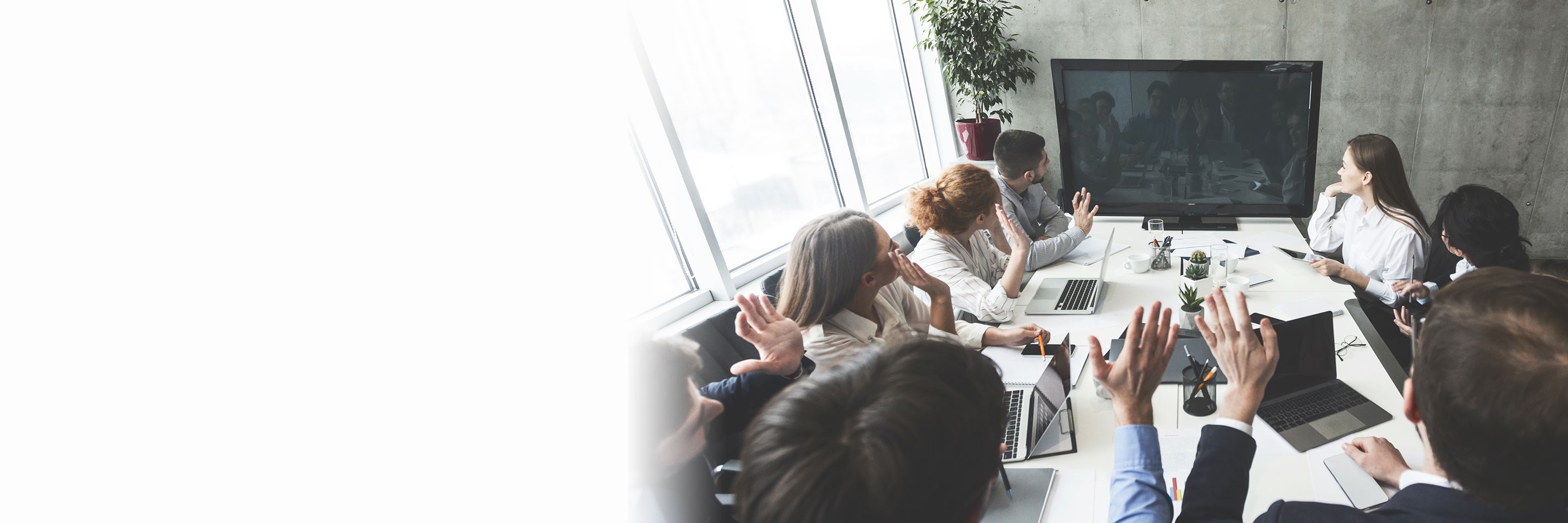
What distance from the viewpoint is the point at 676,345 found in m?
1.18

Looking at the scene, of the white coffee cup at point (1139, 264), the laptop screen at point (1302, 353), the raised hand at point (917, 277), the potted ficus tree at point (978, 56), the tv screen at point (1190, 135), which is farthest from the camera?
the potted ficus tree at point (978, 56)

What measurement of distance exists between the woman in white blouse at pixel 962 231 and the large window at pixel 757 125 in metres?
0.89

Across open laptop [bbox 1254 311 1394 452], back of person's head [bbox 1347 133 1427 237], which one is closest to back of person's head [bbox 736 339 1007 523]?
open laptop [bbox 1254 311 1394 452]

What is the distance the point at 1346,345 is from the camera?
2041mm

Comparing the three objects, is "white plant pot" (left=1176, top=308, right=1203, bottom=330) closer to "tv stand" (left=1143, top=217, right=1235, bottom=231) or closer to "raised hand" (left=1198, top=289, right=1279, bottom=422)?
"raised hand" (left=1198, top=289, right=1279, bottom=422)

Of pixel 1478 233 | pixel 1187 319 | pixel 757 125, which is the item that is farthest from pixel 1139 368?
pixel 757 125

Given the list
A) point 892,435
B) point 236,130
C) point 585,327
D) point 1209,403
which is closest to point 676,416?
point 892,435

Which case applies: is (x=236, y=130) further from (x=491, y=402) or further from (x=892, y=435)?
(x=892, y=435)

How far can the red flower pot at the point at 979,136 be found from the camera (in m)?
5.01

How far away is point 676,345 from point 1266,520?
91cm

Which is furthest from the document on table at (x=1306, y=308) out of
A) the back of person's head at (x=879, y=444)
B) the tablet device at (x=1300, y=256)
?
the back of person's head at (x=879, y=444)

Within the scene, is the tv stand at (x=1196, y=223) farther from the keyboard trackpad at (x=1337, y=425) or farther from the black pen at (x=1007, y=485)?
the black pen at (x=1007, y=485)

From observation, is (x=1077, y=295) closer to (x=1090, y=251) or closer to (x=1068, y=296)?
(x=1068, y=296)

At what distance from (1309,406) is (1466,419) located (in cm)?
79
